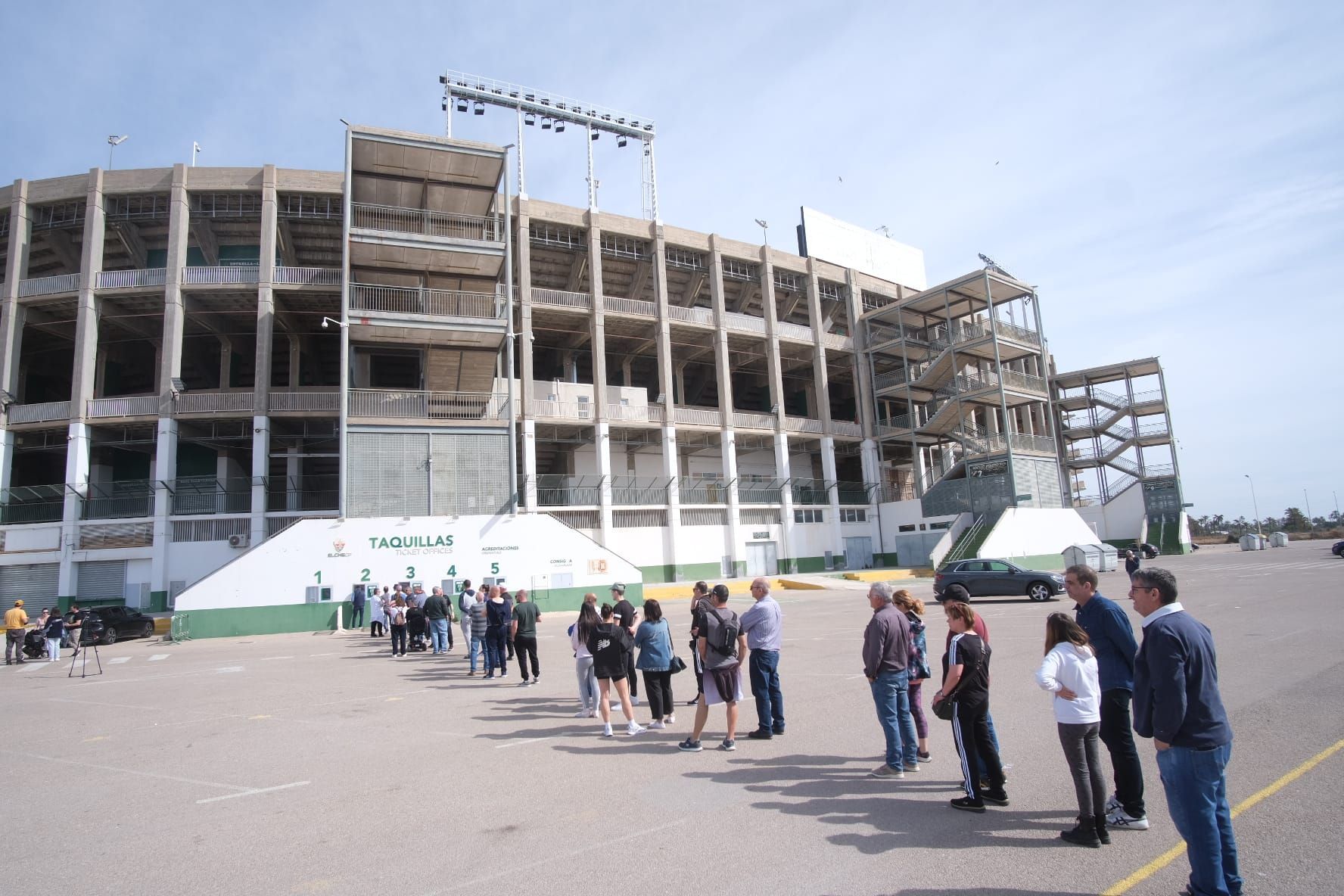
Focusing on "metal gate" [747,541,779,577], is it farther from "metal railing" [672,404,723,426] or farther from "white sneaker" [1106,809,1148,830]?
"white sneaker" [1106,809,1148,830]

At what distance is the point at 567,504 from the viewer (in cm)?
3819

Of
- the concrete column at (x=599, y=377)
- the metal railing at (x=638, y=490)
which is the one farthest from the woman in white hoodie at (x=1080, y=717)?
the metal railing at (x=638, y=490)

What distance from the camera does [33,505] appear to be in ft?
109

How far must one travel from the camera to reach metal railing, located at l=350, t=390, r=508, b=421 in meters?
28.6

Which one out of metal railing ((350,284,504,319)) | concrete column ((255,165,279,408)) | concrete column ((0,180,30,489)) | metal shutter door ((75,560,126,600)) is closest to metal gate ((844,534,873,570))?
metal railing ((350,284,504,319))

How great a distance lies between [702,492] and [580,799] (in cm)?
3661

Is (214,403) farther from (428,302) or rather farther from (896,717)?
(896,717)

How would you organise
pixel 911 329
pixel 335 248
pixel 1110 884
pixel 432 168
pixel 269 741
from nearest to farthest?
pixel 1110 884 → pixel 269 741 → pixel 432 168 → pixel 335 248 → pixel 911 329

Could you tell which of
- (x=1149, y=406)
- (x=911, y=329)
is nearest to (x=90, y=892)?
(x=911, y=329)

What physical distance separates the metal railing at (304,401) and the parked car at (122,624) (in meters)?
11.1

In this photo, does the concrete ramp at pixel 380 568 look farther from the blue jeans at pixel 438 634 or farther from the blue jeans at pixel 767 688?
the blue jeans at pixel 767 688

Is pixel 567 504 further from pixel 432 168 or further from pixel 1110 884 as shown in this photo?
pixel 1110 884

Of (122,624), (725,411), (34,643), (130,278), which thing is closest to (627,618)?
(34,643)

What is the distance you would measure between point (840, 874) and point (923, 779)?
7.07ft
